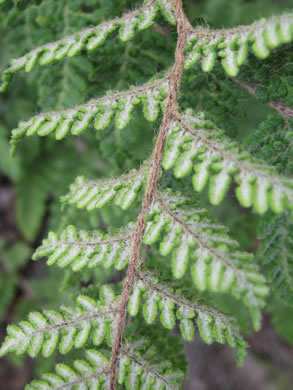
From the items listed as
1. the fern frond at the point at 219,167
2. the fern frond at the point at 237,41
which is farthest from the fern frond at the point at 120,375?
the fern frond at the point at 237,41

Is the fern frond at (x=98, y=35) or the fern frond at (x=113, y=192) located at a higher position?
the fern frond at (x=98, y=35)

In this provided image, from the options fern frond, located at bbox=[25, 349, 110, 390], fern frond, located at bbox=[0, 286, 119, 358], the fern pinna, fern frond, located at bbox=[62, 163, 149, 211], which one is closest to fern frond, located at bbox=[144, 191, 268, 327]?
the fern pinna

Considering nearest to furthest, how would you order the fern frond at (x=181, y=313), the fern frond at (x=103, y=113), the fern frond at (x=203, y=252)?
the fern frond at (x=203, y=252), the fern frond at (x=181, y=313), the fern frond at (x=103, y=113)

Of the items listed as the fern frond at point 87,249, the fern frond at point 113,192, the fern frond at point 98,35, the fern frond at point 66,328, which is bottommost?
the fern frond at point 66,328

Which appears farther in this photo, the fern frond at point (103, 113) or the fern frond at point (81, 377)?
the fern frond at point (103, 113)

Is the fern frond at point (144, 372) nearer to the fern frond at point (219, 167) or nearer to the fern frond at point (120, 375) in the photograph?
the fern frond at point (120, 375)

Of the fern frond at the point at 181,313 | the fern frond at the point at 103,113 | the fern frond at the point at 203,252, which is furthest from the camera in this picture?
the fern frond at the point at 103,113

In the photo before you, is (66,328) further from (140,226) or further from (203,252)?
(203,252)
